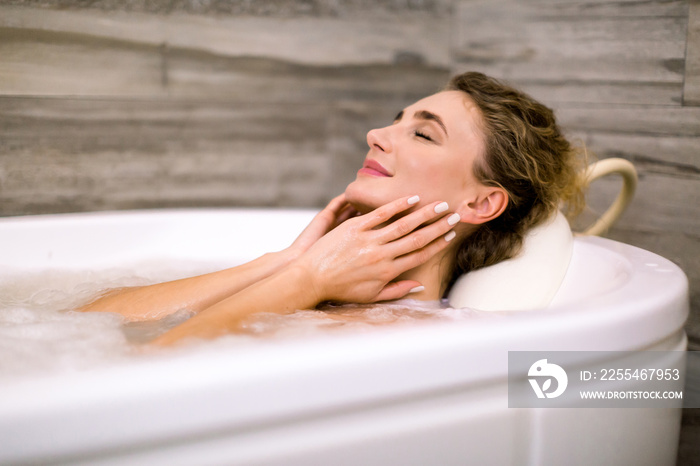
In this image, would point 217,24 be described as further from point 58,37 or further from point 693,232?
point 693,232

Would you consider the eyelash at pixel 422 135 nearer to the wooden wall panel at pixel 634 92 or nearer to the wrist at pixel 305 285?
the wrist at pixel 305 285

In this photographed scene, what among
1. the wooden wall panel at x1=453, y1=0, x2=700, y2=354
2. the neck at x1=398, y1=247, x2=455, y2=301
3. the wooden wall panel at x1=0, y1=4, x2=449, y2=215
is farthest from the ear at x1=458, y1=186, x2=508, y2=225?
the wooden wall panel at x1=0, y1=4, x2=449, y2=215

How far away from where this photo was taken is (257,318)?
3.13 feet

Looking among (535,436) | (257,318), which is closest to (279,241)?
(257,318)

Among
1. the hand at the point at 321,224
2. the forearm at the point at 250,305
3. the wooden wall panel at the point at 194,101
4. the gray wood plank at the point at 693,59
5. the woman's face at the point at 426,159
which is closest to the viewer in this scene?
the forearm at the point at 250,305

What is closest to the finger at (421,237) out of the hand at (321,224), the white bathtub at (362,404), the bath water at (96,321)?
the bath water at (96,321)

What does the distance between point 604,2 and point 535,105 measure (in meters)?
0.58

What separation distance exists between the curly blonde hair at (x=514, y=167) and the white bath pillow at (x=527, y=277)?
1.0 inches

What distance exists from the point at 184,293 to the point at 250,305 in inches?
9.9

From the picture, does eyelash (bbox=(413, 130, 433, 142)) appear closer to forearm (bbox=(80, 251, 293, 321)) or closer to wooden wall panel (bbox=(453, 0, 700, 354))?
forearm (bbox=(80, 251, 293, 321))

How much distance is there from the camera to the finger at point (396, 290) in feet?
3.87

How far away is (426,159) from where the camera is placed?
46.5 inches

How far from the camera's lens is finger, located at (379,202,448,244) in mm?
1137

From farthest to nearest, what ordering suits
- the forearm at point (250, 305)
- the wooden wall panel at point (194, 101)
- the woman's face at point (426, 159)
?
the wooden wall panel at point (194, 101)
the woman's face at point (426, 159)
the forearm at point (250, 305)
